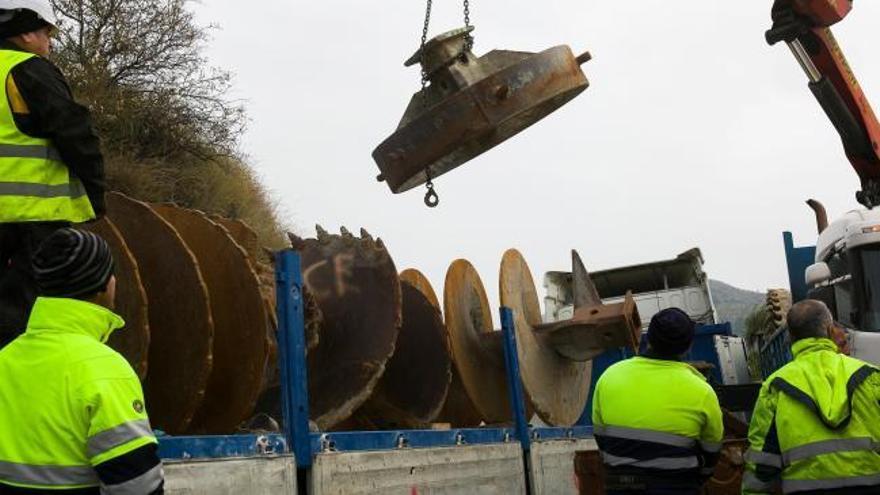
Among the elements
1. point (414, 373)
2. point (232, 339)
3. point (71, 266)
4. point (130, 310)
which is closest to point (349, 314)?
point (414, 373)

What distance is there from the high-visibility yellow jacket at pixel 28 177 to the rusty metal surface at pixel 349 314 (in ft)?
8.44

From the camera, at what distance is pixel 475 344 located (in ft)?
22.5

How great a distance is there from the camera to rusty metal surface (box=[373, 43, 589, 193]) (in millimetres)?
5367

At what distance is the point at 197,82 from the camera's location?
18375mm

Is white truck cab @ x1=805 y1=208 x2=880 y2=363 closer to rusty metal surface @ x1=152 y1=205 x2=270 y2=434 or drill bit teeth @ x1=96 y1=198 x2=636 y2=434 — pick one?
drill bit teeth @ x1=96 y1=198 x2=636 y2=434

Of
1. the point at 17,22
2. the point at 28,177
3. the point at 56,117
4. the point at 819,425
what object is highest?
the point at 17,22

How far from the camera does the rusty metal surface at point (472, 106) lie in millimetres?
5367

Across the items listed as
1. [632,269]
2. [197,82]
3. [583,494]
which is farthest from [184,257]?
[197,82]

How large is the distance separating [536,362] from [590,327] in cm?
44

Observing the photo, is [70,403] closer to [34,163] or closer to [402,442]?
[34,163]

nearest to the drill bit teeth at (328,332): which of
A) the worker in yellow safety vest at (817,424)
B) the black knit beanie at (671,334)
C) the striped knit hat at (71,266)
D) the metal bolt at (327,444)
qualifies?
the metal bolt at (327,444)

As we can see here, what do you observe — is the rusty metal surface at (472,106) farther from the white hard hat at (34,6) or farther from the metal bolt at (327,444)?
the white hard hat at (34,6)

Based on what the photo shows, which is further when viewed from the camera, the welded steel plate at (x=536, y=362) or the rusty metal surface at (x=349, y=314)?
the welded steel plate at (x=536, y=362)

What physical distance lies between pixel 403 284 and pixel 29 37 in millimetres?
3782
